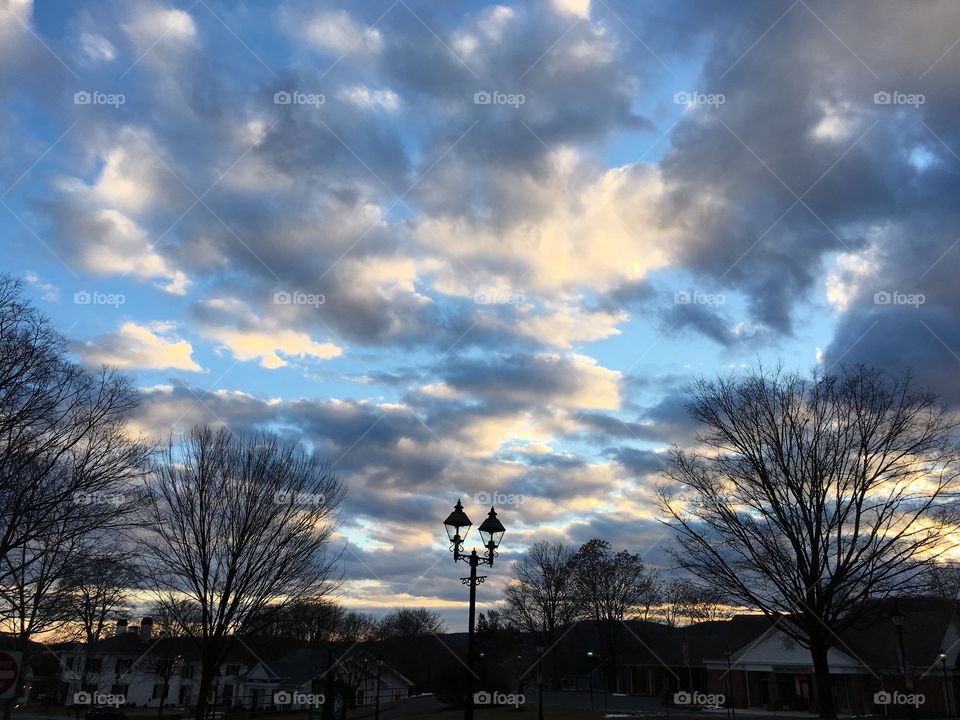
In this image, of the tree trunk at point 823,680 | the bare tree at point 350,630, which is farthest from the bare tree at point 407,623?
the tree trunk at point 823,680

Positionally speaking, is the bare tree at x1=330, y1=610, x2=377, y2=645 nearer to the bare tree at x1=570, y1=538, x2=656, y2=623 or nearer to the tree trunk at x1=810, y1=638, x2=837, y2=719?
the bare tree at x1=570, y1=538, x2=656, y2=623

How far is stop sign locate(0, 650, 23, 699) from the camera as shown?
12.1 metres

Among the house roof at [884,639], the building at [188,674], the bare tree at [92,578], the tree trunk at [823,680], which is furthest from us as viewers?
the building at [188,674]

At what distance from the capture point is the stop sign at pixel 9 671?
1207 cm

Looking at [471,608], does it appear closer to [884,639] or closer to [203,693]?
[203,693]

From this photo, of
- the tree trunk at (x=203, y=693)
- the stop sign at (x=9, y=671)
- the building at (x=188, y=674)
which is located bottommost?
the building at (x=188, y=674)

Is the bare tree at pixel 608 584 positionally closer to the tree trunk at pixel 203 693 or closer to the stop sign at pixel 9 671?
the tree trunk at pixel 203 693

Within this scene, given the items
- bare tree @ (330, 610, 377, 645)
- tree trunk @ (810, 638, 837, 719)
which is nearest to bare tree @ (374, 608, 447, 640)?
bare tree @ (330, 610, 377, 645)

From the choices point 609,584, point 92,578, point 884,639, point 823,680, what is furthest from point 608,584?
point 92,578

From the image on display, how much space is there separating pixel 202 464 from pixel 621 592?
58956 mm

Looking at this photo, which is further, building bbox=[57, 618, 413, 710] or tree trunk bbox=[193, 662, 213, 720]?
building bbox=[57, 618, 413, 710]

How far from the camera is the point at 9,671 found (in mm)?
12289

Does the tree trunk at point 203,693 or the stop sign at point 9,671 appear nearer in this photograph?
the stop sign at point 9,671

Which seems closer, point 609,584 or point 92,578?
point 92,578
